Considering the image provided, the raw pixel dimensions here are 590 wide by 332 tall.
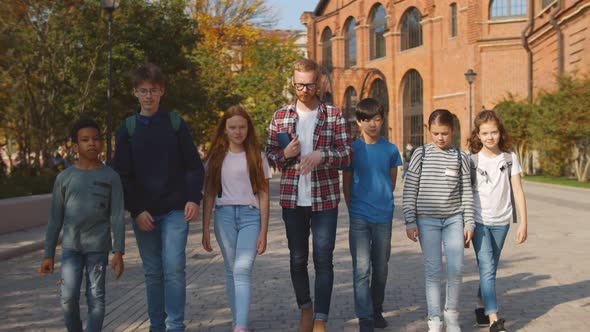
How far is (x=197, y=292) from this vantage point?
673 centimetres

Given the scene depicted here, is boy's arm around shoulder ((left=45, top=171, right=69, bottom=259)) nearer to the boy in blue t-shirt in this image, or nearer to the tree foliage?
the boy in blue t-shirt

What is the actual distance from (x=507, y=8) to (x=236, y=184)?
39.6 m

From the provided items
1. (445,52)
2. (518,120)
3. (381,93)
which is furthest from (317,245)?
(381,93)

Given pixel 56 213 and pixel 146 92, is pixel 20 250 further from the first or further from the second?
pixel 146 92

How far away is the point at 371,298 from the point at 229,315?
4.41 feet

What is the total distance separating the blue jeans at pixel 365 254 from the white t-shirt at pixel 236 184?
0.81 meters

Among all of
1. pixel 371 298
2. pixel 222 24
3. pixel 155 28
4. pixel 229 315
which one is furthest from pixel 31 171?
pixel 222 24

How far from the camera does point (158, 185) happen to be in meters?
4.47

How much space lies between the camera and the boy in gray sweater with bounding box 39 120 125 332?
166 inches

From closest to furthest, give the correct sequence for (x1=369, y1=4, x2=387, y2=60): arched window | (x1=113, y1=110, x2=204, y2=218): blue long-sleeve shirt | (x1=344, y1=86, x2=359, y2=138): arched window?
(x1=113, y1=110, x2=204, y2=218): blue long-sleeve shirt → (x1=369, y1=4, x2=387, y2=60): arched window → (x1=344, y1=86, x2=359, y2=138): arched window

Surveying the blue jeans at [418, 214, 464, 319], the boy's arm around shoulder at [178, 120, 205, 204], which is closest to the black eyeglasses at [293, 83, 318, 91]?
the boy's arm around shoulder at [178, 120, 205, 204]

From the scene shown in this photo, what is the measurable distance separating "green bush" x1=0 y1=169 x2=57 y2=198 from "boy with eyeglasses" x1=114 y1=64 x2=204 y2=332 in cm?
1059

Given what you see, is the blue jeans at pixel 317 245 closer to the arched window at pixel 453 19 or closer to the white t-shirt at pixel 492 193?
the white t-shirt at pixel 492 193

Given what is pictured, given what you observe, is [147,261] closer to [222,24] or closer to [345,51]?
[222,24]
